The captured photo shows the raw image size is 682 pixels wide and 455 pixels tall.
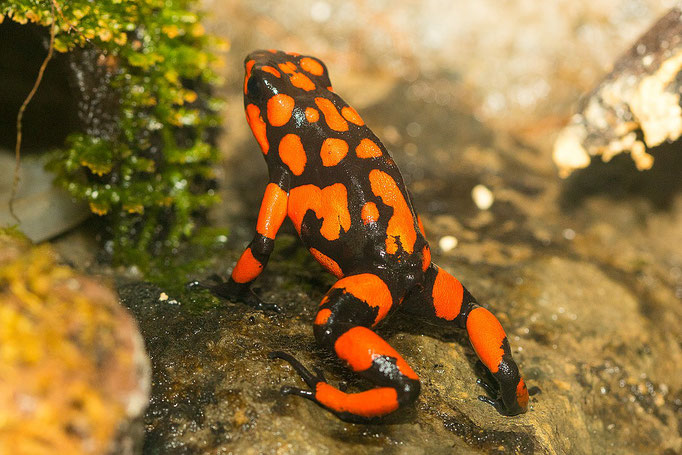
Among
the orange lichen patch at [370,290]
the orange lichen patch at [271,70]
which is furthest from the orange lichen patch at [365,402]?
the orange lichen patch at [271,70]

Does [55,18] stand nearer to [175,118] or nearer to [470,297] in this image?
[175,118]

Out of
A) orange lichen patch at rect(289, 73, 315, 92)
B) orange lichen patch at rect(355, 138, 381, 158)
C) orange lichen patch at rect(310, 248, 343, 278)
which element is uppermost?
orange lichen patch at rect(289, 73, 315, 92)

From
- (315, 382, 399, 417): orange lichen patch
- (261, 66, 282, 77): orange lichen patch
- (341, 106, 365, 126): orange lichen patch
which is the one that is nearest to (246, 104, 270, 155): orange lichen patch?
(261, 66, 282, 77): orange lichen patch

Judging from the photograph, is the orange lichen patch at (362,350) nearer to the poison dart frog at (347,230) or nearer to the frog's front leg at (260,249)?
the poison dart frog at (347,230)

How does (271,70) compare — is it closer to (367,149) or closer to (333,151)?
(333,151)

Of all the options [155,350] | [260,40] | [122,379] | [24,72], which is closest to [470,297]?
[155,350]

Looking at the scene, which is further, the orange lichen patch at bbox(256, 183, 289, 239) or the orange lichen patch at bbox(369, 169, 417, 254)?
the orange lichen patch at bbox(256, 183, 289, 239)

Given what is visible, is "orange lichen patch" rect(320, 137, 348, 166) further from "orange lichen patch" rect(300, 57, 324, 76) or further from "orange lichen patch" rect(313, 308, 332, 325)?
"orange lichen patch" rect(313, 308, 332, 325)

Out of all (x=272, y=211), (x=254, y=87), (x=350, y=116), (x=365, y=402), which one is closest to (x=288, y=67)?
(x=254, y=87)
